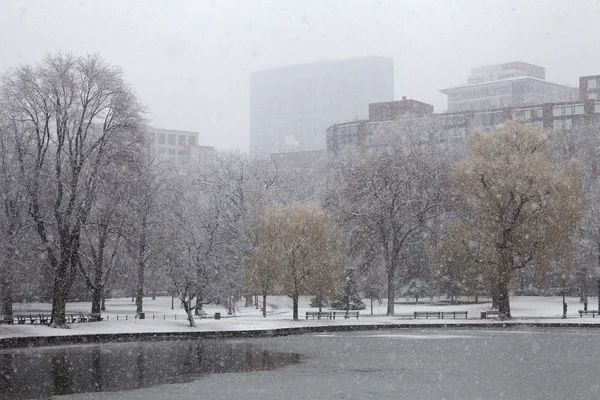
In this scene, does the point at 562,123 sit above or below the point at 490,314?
above

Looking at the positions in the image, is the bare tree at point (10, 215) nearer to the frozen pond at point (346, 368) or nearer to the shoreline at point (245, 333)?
the shoreline at point (245, 333)

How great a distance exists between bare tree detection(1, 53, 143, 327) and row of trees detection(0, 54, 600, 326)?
100 millimetres

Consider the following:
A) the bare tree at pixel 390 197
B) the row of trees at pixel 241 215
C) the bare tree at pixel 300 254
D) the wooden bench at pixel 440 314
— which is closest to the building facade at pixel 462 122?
the row of trees at pixel 241 215

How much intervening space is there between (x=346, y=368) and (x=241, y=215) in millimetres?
36179

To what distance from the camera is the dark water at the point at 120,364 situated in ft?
75.8

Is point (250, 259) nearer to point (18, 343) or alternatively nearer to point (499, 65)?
point (18, 343)

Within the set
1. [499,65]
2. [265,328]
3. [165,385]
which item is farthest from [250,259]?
[499,65]

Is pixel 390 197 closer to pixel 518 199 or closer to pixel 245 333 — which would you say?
pixel 518 199

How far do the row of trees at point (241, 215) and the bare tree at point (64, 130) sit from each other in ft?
0.33

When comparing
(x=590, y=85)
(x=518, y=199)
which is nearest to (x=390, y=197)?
(x=518, y=199)

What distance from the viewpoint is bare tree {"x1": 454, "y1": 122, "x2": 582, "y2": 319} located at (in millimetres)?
51125

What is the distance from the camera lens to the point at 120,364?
28.6 m

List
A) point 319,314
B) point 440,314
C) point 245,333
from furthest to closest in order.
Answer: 1. point 440,314
2. point 319,314
3. point 245,333

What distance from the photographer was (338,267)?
177 feet
